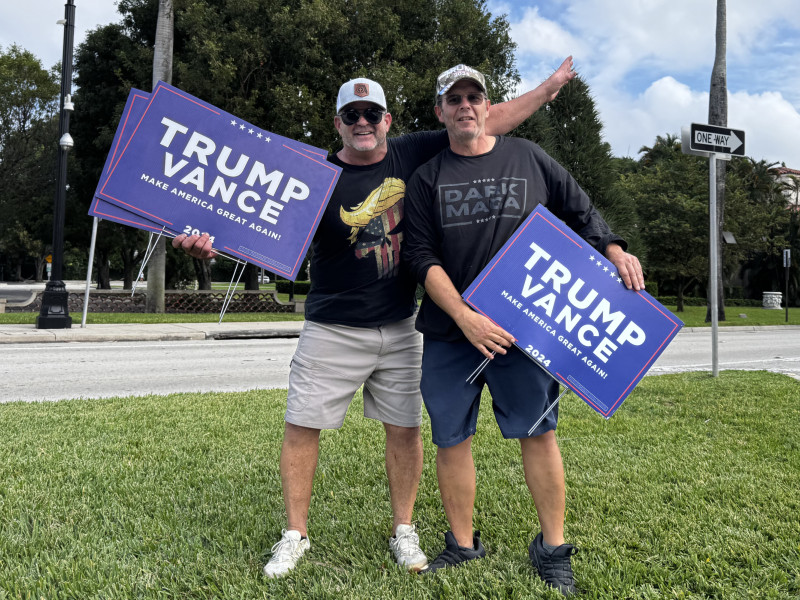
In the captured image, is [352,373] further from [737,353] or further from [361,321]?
[737,353]

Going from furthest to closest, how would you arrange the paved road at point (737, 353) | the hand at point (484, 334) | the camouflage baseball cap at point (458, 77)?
the paved road at point (737, 353)
the camouflage baseball cap at point (458, 77)
the hand at point (484, 334)

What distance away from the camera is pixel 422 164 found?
292cm

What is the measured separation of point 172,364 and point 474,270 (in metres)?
7.96

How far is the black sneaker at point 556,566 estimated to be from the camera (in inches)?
100

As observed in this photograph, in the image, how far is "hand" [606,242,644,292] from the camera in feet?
8.61

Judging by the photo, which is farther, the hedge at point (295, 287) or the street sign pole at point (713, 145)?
the hedge at point (295, 287)

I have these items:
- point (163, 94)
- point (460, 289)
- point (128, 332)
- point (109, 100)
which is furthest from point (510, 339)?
point (109, 100)

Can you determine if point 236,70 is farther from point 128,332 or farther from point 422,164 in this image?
point 422,164

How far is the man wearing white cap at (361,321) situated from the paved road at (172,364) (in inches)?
195

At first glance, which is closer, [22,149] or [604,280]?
[604,280]

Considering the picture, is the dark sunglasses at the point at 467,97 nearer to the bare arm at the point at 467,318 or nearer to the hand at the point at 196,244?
the bare arm at the point at 467,318

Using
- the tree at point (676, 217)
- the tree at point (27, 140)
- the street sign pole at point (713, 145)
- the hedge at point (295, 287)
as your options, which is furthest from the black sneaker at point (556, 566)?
the hedge at point (295, 287)

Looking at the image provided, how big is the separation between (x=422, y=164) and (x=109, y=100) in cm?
2335

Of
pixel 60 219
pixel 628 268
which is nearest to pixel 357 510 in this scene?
pixel 628 268
